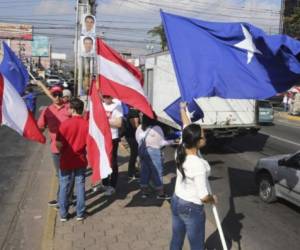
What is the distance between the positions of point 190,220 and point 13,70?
4268 millimetres

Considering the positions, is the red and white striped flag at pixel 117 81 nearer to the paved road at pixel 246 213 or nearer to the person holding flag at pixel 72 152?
the person holding flag at pixel 72 152

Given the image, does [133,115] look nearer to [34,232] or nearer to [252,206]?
[252,206]

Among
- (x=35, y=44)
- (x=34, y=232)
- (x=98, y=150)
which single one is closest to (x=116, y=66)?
(x=98, y=150)

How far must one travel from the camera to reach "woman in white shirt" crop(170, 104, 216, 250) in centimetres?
468

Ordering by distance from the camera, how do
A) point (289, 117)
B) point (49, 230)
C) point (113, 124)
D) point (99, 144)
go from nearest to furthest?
point (99, 144) → point (49, 230) → point (113, 124) → point (289, 117)

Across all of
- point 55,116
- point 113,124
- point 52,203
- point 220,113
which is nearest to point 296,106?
point 220,113

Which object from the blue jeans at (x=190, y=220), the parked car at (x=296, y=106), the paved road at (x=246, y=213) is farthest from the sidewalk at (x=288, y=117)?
the blue jeans at (x=190, y=220)

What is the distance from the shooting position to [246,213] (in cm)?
834

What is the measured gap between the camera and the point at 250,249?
662 centimetres

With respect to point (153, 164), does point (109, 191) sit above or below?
below

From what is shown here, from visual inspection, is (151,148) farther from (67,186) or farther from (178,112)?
(67,186)

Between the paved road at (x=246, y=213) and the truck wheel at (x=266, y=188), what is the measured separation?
120 millimetres

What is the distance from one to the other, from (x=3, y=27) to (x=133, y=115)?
100110 mm

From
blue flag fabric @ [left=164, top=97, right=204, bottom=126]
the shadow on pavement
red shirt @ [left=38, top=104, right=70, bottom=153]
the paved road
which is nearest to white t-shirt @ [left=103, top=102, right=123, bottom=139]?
red shirt @ [left=38, top=104, right=70, bottom=153]
